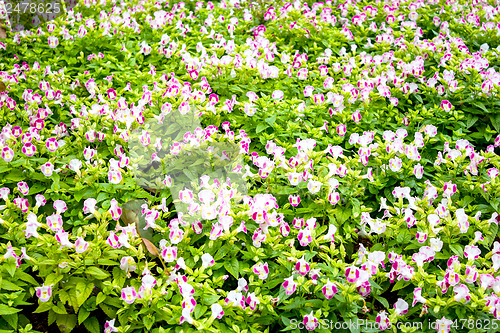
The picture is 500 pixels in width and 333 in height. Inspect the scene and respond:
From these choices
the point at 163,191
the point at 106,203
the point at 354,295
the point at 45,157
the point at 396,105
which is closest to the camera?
the point at 354,295

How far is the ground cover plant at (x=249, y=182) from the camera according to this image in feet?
7.62

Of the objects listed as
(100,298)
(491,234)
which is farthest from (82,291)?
(491,234)

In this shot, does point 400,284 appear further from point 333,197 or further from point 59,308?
point 59,308

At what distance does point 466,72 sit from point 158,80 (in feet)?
9.17

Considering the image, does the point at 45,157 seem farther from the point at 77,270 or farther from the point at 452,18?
the point at 452,18

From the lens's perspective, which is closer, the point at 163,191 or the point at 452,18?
the point at 163,191

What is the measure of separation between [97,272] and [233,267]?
742 mm

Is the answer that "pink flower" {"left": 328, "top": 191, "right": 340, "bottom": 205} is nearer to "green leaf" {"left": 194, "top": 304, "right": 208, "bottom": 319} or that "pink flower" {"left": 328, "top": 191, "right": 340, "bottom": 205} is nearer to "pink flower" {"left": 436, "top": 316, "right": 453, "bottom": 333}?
"pink flower" {"left": 436, "top": 316, "right": 453, "bottom": 333}

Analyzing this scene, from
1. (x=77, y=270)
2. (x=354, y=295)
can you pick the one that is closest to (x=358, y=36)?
(x=354, y=295)

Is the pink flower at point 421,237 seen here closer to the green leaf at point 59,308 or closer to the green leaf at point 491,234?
the green leaf at point 491,234

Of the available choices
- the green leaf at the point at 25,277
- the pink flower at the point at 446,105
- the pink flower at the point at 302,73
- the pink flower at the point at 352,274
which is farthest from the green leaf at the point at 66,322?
the pink flower at the point at 446,105

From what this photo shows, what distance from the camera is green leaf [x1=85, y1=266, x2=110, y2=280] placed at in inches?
91.9

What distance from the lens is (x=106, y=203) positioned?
9.11 feet

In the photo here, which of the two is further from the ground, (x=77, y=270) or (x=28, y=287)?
(x=77, y=270)
